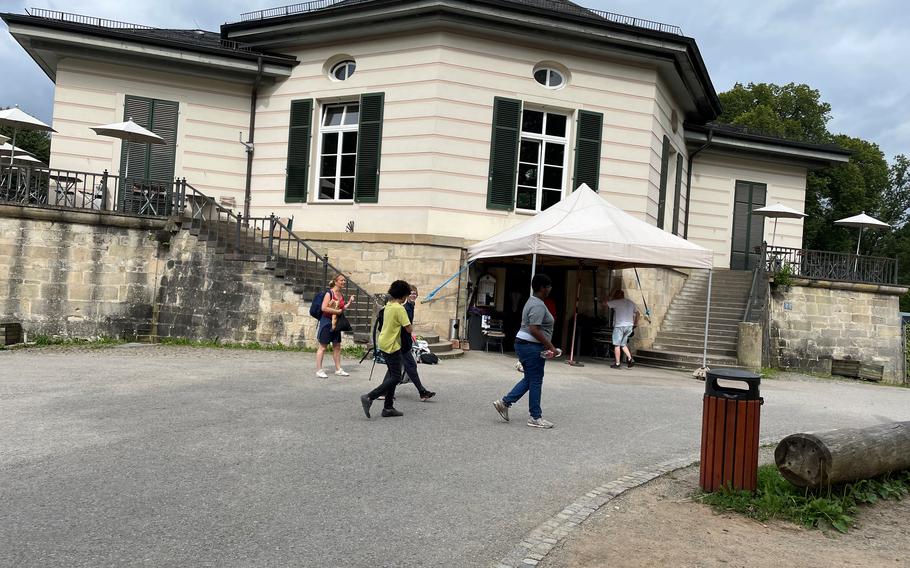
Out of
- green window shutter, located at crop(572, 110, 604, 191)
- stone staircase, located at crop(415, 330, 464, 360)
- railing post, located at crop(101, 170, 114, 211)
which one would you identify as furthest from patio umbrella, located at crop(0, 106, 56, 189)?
green window shutter, located at crop(572, 110, 604, 191)

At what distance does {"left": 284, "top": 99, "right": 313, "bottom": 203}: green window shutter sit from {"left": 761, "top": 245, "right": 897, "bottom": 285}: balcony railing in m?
12.0

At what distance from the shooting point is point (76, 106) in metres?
16.2

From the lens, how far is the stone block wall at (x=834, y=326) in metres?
18.3

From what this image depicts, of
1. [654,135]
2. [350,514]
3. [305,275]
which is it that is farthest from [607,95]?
[350,514]

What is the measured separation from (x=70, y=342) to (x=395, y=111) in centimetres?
827

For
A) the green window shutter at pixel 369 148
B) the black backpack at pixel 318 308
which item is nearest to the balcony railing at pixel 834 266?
the green window shutter at pixel 369 148

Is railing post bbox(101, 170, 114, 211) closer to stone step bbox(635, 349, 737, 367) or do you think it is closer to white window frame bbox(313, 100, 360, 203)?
white window frame bbox(313, 100, 360, 203)

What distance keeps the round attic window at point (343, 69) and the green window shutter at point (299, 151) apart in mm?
866

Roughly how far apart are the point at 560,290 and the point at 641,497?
11.5 metres

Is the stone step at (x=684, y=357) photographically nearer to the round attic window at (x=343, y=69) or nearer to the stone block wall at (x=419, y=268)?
the stone block wall at (x=419, y=268)

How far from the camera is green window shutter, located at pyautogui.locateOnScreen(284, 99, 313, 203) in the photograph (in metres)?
16.4

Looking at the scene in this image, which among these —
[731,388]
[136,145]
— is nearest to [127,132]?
[136,145]

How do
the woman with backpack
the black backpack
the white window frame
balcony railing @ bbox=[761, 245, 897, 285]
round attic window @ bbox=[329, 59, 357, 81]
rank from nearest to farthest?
the woman with backpack → the black backpack → the white window frame → round attic window @ bbox=[329, 59, 357, 81] → balcony railing @ bbox=[761, 245, 897, 285]

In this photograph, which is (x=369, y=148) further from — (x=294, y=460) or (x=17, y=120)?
(x=294, y=460)
